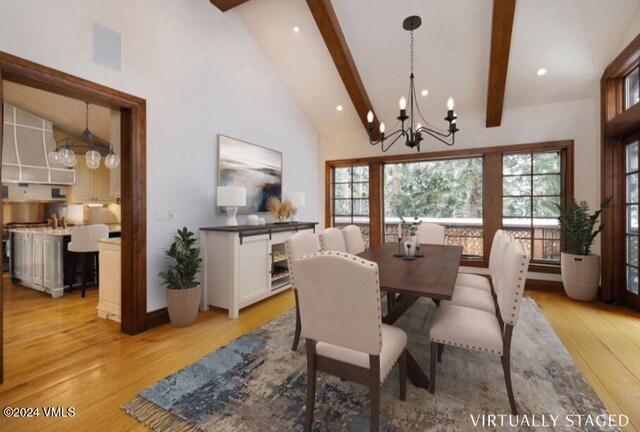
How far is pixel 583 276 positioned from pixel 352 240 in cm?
304

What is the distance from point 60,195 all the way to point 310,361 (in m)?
6.68

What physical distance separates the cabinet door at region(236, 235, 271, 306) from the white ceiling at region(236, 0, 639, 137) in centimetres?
293

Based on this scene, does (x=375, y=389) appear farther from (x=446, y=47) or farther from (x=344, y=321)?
(x=446, y=47)

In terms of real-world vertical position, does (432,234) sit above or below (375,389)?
above

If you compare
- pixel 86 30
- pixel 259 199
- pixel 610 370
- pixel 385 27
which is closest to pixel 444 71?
pixel 385 27

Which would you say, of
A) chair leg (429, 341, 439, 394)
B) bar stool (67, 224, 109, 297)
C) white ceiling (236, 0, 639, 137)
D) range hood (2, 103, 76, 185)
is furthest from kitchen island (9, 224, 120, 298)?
chair leg (429, 341, 439, 394)

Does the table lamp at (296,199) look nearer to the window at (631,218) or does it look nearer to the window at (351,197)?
the window at (351,197)

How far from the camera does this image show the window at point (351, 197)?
5.77 meters

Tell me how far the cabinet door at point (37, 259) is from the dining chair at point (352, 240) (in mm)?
4344

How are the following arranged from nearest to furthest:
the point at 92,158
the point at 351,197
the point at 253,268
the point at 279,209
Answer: the point at 253,268, the point at 92,158, the point at 279,209, the point at 351,197

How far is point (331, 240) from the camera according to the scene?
9.86ft

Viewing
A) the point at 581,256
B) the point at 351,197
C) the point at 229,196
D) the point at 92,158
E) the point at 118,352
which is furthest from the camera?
the point at 351,197

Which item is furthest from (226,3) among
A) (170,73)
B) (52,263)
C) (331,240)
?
(52,263)

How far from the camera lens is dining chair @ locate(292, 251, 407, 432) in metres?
1.32
